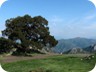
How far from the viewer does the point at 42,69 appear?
9477 millimetres

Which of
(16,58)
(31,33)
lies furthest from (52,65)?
(16,58)

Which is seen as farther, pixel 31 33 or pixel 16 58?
pixel 16 58

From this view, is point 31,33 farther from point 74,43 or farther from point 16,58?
point 74,43

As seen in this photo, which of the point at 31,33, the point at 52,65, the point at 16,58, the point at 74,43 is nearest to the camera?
the point at 74,43

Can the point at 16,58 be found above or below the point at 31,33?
below

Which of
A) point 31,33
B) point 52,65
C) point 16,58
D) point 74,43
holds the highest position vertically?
point 31,33

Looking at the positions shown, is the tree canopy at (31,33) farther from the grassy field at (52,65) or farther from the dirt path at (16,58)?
the grassy field at (52,65)

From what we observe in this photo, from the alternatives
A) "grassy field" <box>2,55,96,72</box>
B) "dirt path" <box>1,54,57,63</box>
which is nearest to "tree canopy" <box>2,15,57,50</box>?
"dirt path" <box>1,54,57,63</box>

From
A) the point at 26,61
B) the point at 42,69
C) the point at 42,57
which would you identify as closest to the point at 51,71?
the point at 42,69

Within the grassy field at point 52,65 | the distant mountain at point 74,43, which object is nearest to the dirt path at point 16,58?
the grassy field at point 52,65

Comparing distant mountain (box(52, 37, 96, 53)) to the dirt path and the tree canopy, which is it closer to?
the tree canopy

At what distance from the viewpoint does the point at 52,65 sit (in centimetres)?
970

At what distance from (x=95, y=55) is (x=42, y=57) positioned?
163 cm

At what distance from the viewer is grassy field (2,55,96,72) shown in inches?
368
